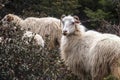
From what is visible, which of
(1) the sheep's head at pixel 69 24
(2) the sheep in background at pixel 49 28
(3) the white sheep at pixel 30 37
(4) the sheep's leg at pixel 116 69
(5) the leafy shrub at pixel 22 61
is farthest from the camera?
(2) the sheep in background at pixel 49 28

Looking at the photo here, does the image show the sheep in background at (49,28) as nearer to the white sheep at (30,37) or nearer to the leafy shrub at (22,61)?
the white sheep at (30,37)

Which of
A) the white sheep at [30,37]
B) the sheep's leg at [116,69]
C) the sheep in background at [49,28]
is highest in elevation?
the white sheep at [30,37]

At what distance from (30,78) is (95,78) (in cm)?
262

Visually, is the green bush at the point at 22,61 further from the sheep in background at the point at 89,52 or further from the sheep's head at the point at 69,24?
the sheep's head at the point at 69,24

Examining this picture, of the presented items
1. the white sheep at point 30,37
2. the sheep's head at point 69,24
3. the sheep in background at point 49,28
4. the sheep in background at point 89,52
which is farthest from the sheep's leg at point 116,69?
the sheep in background at point 49,28

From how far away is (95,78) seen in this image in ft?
33.6

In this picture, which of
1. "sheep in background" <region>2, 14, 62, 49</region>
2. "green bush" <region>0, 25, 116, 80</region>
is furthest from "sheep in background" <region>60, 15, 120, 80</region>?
"sheep in background" <region>2, 14, 62, 49</region>

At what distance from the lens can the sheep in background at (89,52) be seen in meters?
9.80

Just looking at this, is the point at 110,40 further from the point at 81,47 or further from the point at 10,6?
the point at 10,6

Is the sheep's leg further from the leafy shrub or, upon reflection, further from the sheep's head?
the sheep's head

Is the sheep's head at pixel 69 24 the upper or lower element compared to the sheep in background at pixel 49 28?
upper

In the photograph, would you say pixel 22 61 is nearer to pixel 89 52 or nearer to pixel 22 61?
pixel 22 61

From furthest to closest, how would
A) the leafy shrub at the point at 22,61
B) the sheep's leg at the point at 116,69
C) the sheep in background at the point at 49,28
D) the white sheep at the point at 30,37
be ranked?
the sheep in background at the point at 49,28 → the sheep's leg at the point at 116,69 → the white sheep at the point at 30,37 → the leafy shrub at the point at 22,61

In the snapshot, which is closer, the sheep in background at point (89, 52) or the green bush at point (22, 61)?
the green bush at point (22, 61)
